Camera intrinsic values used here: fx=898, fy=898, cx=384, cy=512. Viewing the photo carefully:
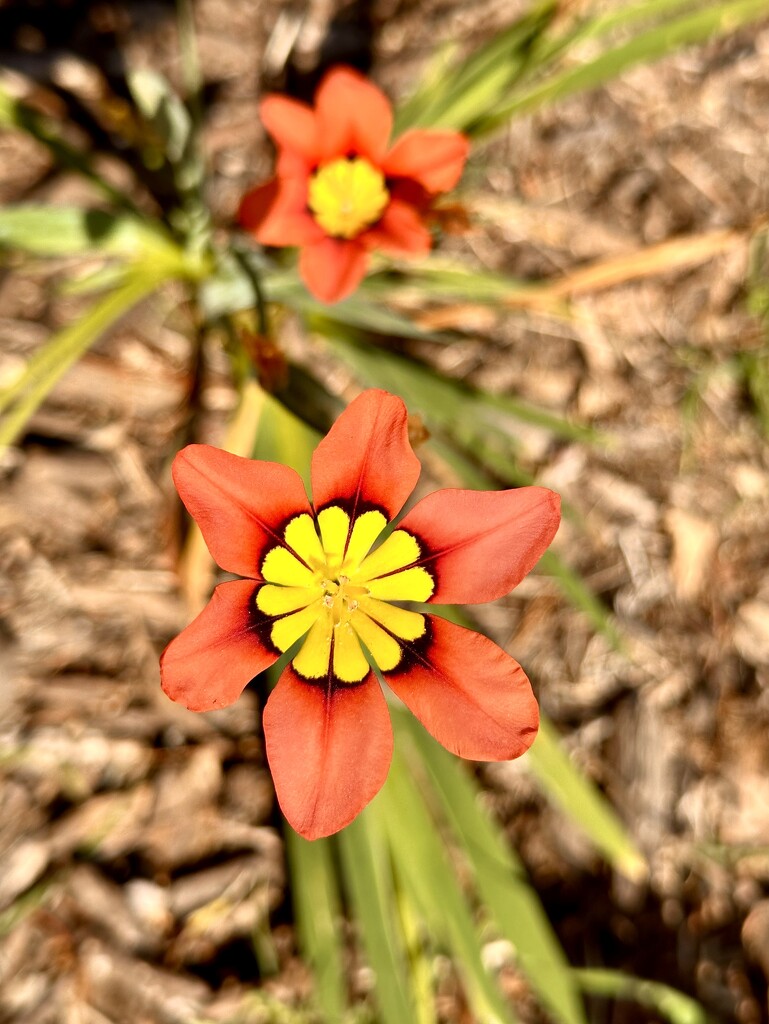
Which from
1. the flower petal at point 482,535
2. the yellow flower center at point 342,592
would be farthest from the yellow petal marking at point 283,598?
the flower petal at point 482,535

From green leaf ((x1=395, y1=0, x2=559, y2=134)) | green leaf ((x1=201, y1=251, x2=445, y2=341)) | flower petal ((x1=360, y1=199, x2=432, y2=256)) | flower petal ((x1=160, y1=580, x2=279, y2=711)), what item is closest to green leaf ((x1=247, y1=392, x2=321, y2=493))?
green leaf ((x1=201, y1=251, x2=445, y2=341))

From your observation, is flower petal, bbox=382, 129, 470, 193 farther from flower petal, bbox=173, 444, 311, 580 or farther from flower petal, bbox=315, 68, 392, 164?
flower petal, bbox=173, 444, 311, 580

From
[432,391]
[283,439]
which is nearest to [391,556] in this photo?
[283,439]

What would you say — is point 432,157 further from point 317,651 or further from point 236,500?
point 317,651

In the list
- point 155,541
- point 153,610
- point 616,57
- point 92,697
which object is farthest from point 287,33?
point 92,697

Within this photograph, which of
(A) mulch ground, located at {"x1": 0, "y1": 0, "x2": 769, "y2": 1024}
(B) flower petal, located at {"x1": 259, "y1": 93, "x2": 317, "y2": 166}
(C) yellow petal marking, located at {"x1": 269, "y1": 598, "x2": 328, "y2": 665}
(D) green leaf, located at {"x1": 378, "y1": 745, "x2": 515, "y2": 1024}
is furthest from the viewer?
(A) mulch ground, located at {"x1": 0, "y1": 0, "x2": 769, "y2": 1024}

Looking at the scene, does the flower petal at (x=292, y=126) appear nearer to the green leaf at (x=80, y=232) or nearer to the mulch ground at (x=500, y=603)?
the green leaf at (x=80, y=232)

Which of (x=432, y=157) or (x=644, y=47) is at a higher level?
(x=644, y=47)
